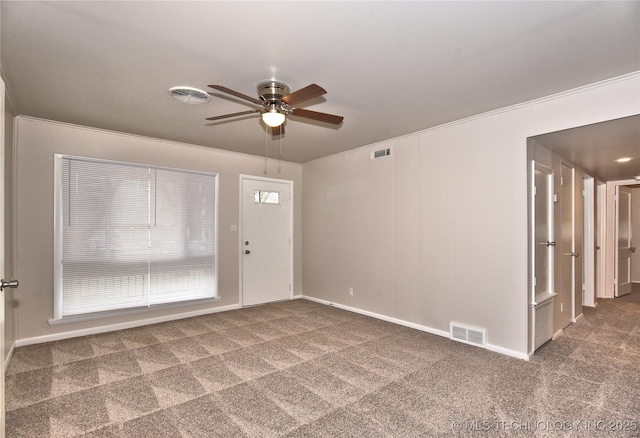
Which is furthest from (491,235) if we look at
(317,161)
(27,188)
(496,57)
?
(27,188)

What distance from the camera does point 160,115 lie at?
11.8 ft

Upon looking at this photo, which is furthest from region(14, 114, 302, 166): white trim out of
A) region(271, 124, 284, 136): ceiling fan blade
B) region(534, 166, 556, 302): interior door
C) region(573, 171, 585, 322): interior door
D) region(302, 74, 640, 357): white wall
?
region(573, 171, 585, 322): interior door

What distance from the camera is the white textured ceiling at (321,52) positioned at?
189 cm

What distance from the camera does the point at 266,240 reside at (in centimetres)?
573

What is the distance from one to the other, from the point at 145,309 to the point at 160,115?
2612mm

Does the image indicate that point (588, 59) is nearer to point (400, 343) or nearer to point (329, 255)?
point (400, 343)

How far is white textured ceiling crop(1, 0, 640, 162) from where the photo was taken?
189 centimetres

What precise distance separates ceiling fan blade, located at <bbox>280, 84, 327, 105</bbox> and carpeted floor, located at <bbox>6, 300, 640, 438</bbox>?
7.55 feet

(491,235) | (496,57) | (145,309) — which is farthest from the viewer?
(145,309)

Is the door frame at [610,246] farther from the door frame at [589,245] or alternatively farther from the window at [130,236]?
the window at [130,236]

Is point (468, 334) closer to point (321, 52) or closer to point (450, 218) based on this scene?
point (450, 218)

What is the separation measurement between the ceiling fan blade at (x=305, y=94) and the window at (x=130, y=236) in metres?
2.91

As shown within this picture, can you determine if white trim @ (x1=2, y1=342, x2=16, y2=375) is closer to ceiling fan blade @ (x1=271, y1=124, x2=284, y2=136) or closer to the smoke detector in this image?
the smoke detector

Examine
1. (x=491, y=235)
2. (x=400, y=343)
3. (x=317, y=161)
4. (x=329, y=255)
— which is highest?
(x=317, y=161)
